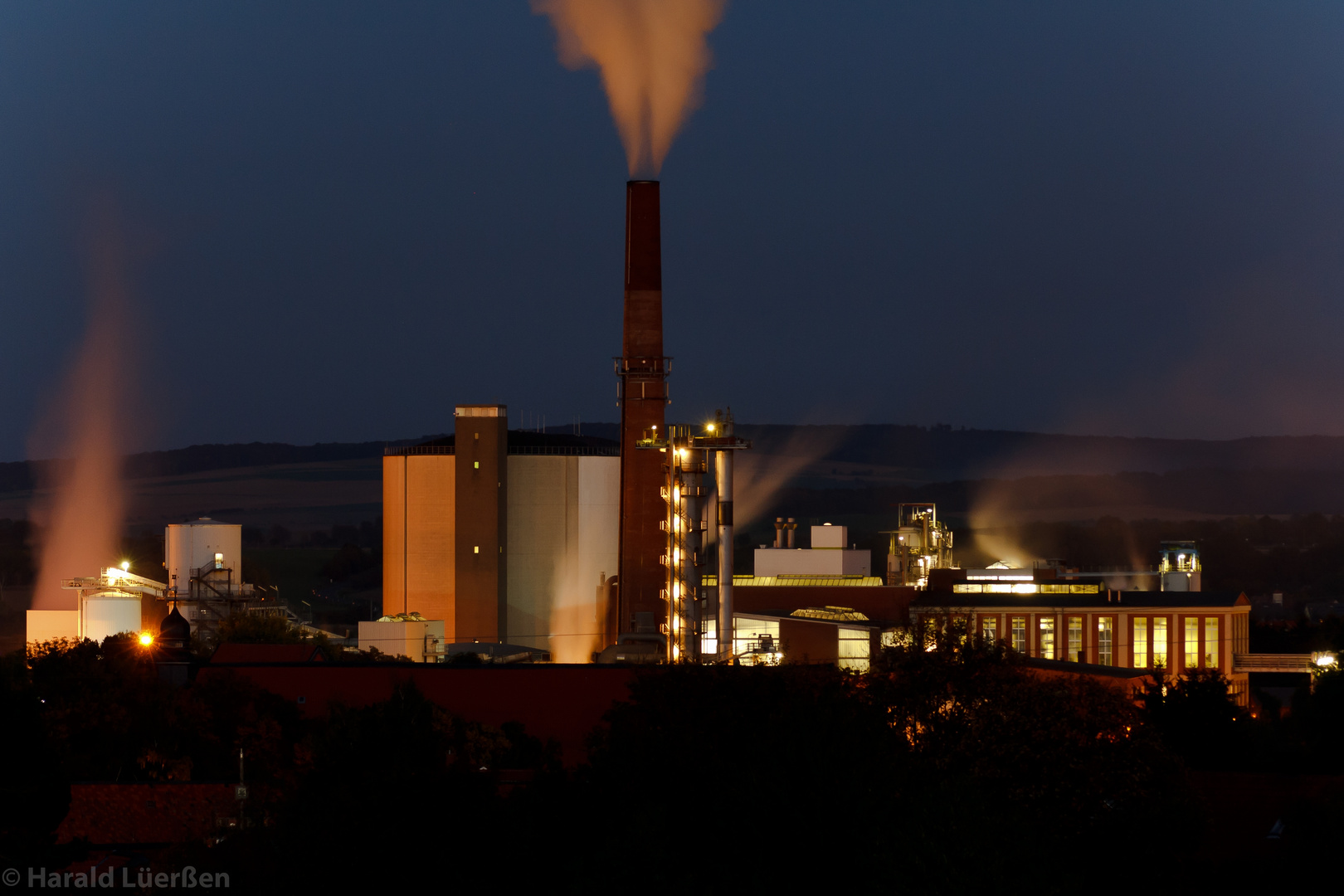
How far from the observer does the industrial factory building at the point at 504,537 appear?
6588 centimetres

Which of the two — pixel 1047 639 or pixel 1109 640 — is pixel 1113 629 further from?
pixel 1047 639

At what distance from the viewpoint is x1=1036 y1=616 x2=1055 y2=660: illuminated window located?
76.4 metres

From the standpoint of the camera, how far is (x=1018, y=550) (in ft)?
532

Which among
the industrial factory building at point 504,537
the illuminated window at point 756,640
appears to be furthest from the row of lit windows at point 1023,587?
the illuminated window at point 756,640

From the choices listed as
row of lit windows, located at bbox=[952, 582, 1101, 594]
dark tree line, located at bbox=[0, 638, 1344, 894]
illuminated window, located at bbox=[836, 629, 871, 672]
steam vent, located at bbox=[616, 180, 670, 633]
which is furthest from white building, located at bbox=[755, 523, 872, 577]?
dark tree line, located at bbox=[0, 638, 1344, 894]

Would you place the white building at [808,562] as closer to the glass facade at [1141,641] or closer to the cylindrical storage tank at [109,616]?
the glass facade at [1141,641]

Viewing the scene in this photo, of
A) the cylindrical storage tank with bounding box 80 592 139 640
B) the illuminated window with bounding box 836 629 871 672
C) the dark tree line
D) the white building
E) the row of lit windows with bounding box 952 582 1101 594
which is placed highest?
the white building

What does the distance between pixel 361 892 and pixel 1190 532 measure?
15885 centimetres

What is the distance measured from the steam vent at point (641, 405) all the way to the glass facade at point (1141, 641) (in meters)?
25.0

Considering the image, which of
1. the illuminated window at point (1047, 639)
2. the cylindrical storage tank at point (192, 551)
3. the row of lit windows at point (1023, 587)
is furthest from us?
the row of lit windows at point (1023, 587)

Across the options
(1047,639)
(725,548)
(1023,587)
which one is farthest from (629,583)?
(1023,587)

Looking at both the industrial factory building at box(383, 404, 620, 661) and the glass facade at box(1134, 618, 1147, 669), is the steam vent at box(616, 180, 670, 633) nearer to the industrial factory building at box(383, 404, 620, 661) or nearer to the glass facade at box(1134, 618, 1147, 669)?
the industrial factory building at box(383, 404, 620, 661)

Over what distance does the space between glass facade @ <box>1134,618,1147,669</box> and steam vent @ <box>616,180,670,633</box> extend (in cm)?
2499

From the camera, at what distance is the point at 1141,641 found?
76.5 meters
